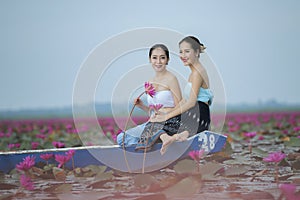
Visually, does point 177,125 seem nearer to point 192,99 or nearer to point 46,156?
point 192,99

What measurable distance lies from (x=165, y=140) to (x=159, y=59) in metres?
0.33

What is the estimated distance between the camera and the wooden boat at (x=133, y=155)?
203 cm

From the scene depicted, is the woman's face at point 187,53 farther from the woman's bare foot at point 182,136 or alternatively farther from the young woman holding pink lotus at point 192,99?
the woman's bare foot at point 182,136

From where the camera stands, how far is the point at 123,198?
149 cm

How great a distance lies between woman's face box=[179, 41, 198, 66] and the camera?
6.75ft

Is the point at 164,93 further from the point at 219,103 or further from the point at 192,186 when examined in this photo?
the point at 192,186

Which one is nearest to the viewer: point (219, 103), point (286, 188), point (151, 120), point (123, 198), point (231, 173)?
point (286, 188)

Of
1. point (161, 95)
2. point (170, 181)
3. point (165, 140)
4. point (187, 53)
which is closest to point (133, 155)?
point (165, 140)

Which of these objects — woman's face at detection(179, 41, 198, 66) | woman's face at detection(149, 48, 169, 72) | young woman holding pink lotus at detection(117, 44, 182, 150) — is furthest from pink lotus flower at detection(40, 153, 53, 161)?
woman's face at detection(179, 41, 198, 66)

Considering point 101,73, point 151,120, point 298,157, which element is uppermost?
point 101,73

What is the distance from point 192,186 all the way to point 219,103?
0.72 meters

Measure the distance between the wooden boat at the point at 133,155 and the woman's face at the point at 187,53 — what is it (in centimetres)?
31

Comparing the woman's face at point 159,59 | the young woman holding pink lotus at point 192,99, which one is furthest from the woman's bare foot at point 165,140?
the woman's face at point 159,59

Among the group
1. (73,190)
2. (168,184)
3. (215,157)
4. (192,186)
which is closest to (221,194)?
(192,186)
